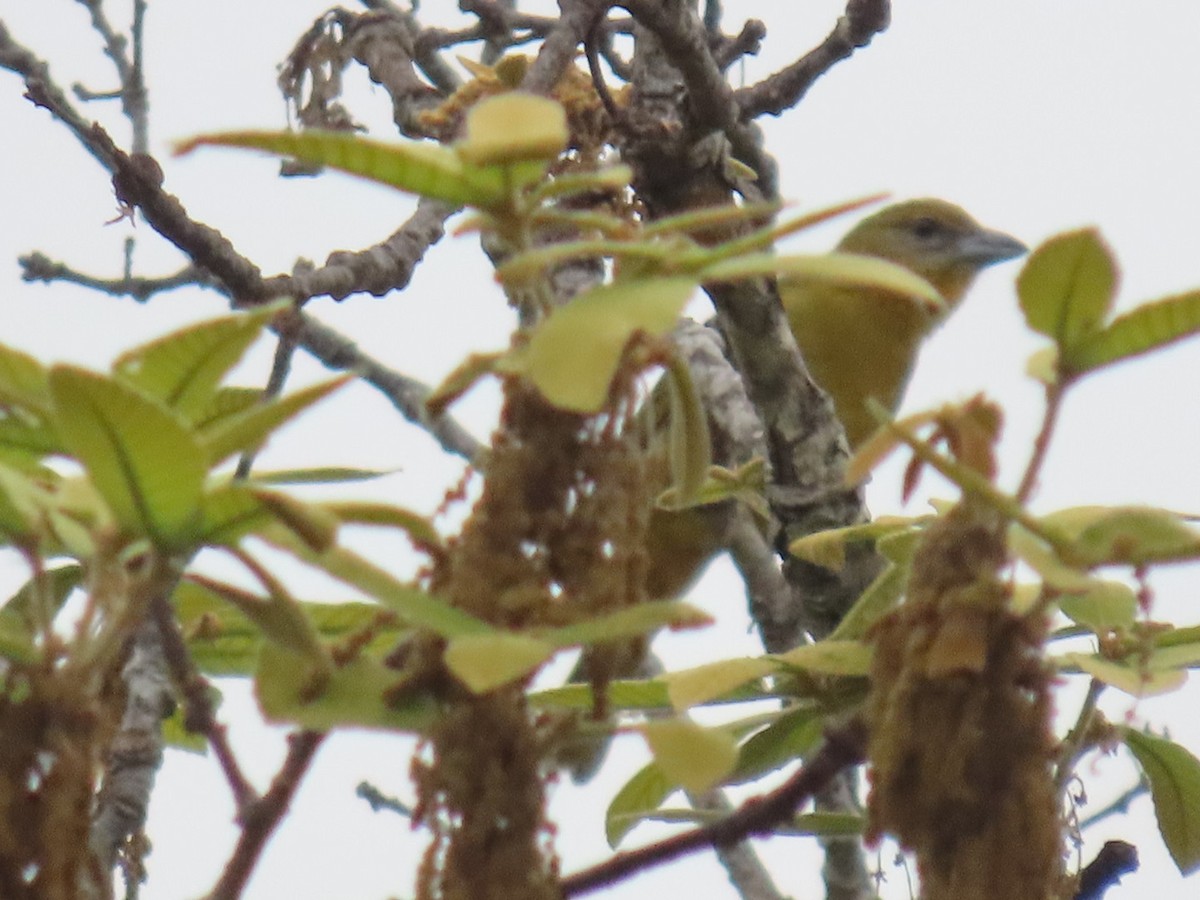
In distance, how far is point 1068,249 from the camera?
0.92 metres

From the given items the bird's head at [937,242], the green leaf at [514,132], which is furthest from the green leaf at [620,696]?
the bird's head at [937,242]

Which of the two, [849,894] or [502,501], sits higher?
[849,894]

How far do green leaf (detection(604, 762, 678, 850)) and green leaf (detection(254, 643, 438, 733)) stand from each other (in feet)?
2.00

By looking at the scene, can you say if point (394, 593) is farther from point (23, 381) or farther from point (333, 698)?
point (23, 381)

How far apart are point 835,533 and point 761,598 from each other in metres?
1.82

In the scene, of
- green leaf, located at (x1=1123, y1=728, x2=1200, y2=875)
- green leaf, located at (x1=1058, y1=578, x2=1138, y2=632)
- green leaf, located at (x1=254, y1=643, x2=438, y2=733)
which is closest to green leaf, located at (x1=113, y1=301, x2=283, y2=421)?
green leaf, located at (x1=254, y1=643, x2=438, y2=733)

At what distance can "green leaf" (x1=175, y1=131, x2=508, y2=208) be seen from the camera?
82cm

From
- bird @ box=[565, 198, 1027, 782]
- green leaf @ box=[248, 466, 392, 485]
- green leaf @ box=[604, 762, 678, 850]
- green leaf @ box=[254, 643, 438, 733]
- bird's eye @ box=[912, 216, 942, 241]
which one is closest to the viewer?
green leaf @ box=[254, 643, 438, 733]

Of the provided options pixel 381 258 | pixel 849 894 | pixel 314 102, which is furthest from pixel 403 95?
pixel 849 894

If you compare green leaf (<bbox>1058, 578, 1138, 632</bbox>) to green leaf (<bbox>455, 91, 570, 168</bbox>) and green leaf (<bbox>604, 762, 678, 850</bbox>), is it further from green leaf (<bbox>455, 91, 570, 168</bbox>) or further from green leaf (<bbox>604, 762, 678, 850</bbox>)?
green leaf (<bbox>455, 91, 570, 168</bbox>)

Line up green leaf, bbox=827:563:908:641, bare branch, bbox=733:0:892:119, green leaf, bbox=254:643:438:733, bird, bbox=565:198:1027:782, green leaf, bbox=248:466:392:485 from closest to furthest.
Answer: green leaf, bbox=254:643:438:733 < green leaf, bbox=248:466:392:485 < green leaf, bbox=827:563:908:641 < bare branch, bbox=733:0:892:119 < bird, bbox=565:198:1027:782

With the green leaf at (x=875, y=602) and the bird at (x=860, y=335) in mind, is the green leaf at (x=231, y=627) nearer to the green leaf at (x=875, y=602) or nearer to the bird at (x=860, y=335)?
the green leaf at (x=875, y=602)

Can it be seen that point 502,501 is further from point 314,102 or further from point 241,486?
point 314,102

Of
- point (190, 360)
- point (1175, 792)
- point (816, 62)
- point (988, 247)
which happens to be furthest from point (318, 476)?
point (988, 247)
